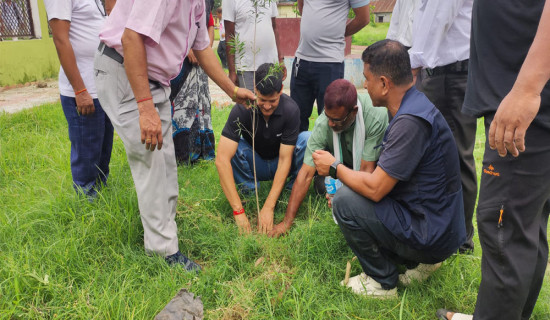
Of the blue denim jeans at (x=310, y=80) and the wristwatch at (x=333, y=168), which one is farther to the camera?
the blue denim jeans at (x=310, y=80)

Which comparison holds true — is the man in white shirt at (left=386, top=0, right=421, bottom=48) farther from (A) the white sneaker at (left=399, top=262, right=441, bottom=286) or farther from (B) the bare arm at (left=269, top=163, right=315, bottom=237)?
(A) the white sneaker at (left=399, top=262, right=441, bottom=286)

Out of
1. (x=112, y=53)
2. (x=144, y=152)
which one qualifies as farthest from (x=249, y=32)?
(x=144, y=152)

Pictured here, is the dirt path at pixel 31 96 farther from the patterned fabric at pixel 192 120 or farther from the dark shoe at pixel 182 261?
the dark shoe at pixel 182 261

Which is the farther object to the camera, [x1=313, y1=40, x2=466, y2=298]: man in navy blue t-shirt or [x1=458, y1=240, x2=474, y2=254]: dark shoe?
[x1=458, y1=240, x2=474, y2=254]: dark shoe

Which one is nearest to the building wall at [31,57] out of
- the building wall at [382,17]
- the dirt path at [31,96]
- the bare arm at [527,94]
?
the dirt path at [31,96]

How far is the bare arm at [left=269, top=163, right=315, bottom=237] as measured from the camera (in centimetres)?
312

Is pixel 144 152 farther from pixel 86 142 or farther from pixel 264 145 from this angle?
pixel 264 145

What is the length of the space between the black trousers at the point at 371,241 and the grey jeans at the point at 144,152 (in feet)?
3.36

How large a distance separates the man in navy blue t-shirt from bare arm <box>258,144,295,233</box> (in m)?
0.84

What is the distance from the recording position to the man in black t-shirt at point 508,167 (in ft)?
5.46

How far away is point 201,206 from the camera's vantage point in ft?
10.9

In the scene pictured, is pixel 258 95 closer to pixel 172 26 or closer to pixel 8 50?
pixel 172 26

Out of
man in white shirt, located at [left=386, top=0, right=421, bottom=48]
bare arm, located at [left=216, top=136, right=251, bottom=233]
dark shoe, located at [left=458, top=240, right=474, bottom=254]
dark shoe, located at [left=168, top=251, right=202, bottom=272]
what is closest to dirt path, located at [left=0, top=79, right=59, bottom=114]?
bare arm, located at [left=216, top=136, right=251, bottom=233]

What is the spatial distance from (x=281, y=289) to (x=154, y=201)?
0.89m
